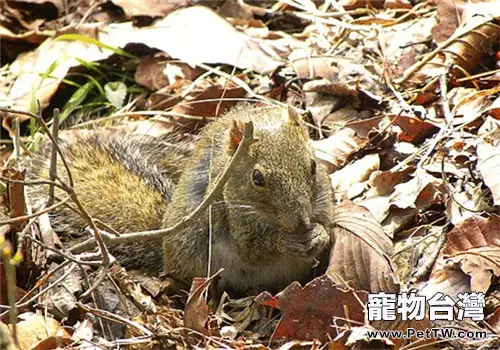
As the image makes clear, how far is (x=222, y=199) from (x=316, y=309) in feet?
2.94

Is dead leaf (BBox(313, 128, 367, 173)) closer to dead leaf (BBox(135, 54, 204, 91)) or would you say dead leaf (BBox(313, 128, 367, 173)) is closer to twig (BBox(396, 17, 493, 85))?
twig (BBox(396, 17, 493, 85))

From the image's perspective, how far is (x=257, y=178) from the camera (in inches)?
188

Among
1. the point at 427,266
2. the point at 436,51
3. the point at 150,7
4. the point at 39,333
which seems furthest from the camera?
the point at 150,7

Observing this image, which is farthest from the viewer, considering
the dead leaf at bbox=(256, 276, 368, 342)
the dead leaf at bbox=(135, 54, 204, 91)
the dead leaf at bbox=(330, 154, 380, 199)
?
the dead leaf at bbox=(135, 54, 204, 91)

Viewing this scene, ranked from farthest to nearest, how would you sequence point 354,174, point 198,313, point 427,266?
point 354,174, point 427,266, point 198,313

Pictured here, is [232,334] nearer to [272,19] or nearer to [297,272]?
[297,272]

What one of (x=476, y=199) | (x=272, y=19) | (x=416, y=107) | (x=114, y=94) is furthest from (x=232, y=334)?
(x=272, y=19)

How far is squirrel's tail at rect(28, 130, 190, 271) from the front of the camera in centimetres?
556

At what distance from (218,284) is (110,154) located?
1253 millimetres

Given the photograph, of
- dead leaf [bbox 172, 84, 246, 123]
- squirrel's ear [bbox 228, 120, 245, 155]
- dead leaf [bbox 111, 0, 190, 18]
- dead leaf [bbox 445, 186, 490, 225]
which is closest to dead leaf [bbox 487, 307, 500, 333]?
dead leaf [bbox 445, 186, 490, 225]

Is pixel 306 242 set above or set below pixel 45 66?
above

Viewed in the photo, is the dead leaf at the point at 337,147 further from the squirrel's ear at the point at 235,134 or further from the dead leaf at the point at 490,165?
the squirrel's ear at the point at 235,134

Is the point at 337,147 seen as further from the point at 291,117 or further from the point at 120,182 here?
the point at 120,182

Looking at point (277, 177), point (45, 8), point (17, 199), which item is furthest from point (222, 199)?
point (45, 8)
